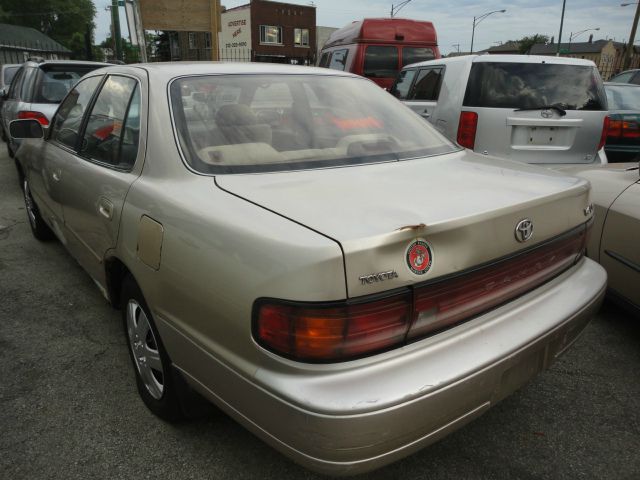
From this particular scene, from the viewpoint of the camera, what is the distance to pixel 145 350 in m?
2.37

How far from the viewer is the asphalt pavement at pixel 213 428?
83.2 inches

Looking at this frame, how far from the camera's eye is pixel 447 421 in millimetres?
1657

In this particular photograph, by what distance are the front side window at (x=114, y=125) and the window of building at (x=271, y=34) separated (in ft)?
156

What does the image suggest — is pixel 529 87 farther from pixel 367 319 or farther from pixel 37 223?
pixel 37 223

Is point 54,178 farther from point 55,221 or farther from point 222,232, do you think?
point 222,232

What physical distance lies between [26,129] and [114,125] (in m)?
1.57

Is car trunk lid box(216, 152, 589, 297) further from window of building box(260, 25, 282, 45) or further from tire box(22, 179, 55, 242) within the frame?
window of building box(260, 25, 282, 45)

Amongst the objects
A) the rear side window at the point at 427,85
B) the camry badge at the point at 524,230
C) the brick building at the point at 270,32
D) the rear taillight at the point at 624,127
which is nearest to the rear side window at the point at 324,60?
the rear side window at the point at 427,85

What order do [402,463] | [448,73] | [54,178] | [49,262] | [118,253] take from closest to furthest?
[402,463], [118,253], [54,178], [49,262], [448,73]

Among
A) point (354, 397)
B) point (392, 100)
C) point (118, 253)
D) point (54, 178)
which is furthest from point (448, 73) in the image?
point (354, 397)

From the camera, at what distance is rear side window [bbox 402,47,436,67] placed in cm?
1141

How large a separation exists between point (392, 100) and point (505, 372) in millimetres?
1815

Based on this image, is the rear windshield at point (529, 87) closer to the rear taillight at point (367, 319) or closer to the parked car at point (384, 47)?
the rear taillight at point (367, 319)

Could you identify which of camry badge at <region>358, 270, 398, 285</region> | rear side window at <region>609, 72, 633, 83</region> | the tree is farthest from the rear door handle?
the tree
